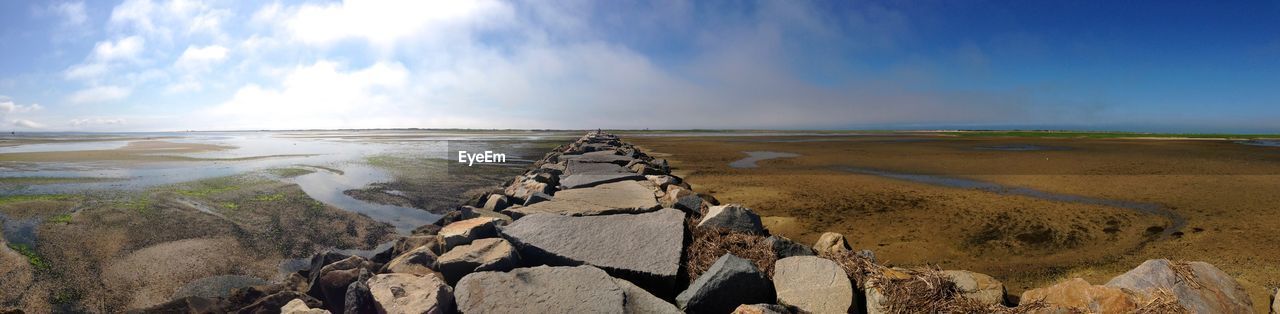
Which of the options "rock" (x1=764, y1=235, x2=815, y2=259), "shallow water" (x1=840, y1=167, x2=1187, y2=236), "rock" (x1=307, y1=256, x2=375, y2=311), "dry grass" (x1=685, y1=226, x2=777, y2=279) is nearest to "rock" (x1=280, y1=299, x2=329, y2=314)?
"rock" (x1=307, y1=256, x2=375, y2=311)

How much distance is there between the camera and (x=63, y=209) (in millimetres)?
7082

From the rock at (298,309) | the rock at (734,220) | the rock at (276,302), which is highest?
the rock at (734,220)

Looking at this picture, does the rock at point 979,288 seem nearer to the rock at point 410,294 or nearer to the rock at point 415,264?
the rock at point 410,294

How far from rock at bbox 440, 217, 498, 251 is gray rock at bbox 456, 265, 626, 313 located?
955 mm

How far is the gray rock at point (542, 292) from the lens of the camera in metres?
2.78

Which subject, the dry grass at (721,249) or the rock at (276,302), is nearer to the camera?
Result: the rock at (276,302)

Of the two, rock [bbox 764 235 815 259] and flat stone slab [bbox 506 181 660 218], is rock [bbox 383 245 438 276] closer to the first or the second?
flat stone slab [bbox 506 181 660 218]

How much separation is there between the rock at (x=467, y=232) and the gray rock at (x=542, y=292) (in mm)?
955

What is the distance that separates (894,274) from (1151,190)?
421 inches

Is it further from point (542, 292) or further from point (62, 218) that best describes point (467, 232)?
point (62, 218)

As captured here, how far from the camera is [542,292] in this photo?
2.94m

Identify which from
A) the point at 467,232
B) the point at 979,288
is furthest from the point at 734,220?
the point at 467,232

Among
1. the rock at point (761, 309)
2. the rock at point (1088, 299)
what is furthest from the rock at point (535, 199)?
the rock at point (1088, 299)

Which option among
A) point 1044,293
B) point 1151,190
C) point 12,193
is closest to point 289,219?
point 12,193
